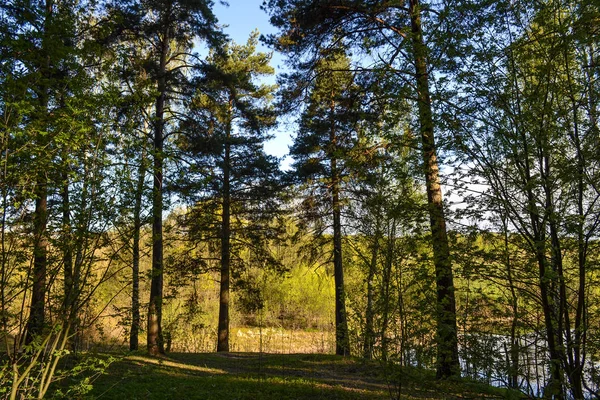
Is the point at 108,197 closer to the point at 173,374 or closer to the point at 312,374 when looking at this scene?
the point at 173,374

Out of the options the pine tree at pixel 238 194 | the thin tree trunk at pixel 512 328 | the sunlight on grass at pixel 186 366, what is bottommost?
the sunlight on grass at pixel 186 366

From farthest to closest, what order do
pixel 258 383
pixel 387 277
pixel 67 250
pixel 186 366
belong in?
pixel 186 366 → pixel 258 383 → pixel 387 277 → pixel 67 250

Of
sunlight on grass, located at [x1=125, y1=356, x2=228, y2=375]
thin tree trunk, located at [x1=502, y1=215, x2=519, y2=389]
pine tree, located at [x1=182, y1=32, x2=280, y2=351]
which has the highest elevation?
pine tree, located at [x1=182, y1=32, x2=280, y2=351]

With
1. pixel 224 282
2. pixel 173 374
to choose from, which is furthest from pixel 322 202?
pixel 173 374

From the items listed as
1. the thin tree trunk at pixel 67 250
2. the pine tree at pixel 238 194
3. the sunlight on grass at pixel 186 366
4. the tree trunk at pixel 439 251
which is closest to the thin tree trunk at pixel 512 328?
the tree trunk at pixel 439 251

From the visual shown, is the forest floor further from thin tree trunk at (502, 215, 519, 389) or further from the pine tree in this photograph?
the pine tree

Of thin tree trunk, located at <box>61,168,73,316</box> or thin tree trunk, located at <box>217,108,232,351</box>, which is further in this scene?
thin tree trunk, located at <box>217,108,232,351</box>

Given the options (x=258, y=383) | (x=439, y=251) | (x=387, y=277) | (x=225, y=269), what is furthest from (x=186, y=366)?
(x=439, y=251)

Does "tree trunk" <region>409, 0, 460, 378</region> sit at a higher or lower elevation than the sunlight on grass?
higher

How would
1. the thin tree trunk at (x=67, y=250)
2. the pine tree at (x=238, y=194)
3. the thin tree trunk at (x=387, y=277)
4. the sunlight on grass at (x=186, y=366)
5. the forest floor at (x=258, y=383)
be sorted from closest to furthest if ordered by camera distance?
the thin tree trunk at (x=67, y=250)
the thin tree trunk at (x=387, y=277)
the forest floor at (x=258, y=383)
the sunlight on grass at (x=186, y=366)
the pine tree at (x=238, y=194)

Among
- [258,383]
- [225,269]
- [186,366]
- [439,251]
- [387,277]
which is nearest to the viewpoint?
[439,251]

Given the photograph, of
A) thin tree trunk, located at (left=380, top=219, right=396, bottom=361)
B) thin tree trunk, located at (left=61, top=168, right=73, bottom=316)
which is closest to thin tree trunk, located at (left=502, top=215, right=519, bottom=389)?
thin tree trunk, located at (left=380, top=219, right=396, bottom=361)

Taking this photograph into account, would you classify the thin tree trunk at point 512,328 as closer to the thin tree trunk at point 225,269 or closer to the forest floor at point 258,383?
the forest floor at point 258,383

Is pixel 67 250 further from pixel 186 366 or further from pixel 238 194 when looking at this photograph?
pixel 238 194
